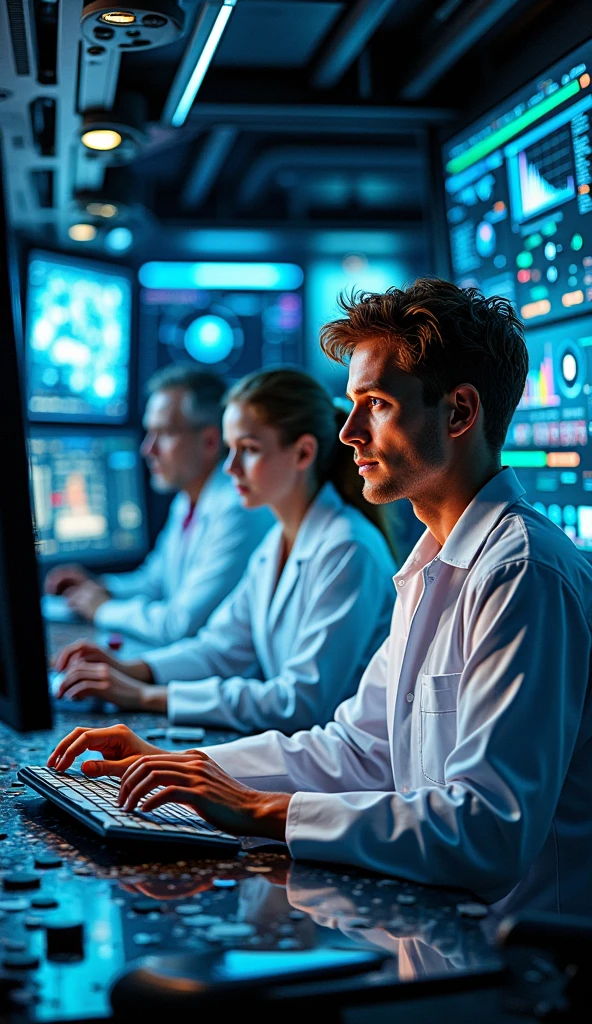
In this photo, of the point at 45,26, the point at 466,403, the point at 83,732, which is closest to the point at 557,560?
the point at 466,403

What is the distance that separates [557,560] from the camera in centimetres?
131

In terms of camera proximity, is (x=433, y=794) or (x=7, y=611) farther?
(x=7, y=611)

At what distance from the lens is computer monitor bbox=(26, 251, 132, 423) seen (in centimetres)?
375

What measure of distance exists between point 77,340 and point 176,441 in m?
A: 0.75

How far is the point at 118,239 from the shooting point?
161 inches

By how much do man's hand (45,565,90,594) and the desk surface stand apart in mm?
2441

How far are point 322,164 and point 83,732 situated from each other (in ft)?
9.47

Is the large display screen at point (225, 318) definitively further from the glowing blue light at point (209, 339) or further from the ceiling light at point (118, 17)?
the ceiling light at point (118, 17)

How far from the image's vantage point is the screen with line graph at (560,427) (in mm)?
1988

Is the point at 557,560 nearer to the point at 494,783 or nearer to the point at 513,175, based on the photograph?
the point at 494,783

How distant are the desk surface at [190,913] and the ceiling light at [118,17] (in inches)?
51.3

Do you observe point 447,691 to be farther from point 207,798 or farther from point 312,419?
point 312,419

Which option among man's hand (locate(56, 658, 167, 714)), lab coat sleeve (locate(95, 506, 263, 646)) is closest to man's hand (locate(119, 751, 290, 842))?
man's hand (locate(56, 658, 167, 714))

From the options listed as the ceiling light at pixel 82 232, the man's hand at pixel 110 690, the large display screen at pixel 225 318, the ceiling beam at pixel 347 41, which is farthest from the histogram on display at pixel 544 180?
the large display screen at pixel 225 318
